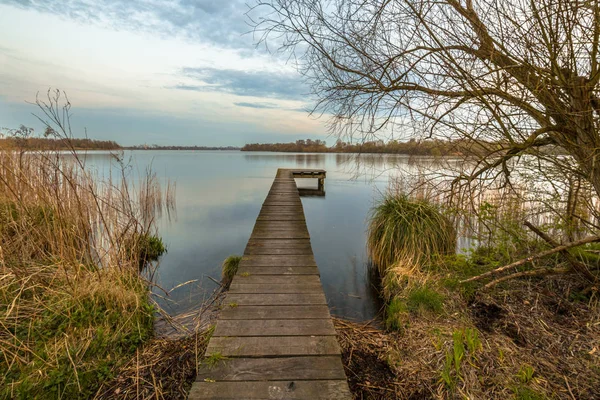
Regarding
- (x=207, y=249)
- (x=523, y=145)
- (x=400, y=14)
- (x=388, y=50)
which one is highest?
(x=400, y=14)

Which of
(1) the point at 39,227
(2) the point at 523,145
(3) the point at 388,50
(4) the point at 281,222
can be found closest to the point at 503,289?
(2) the point at 523,145

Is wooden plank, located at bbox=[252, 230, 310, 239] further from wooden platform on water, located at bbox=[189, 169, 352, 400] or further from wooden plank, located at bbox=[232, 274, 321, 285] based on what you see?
wooden plank, located at bbox=[232, 274, 321, 285]

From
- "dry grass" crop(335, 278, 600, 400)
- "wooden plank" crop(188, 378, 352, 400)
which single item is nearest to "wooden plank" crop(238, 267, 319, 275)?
"dry grass" crop(335, 278, 600, 400)

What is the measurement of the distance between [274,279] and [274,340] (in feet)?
3.58

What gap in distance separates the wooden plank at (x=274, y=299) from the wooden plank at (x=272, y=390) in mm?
924

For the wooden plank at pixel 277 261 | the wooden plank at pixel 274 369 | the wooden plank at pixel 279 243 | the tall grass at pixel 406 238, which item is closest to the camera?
the wooden plank at pixel 274 369

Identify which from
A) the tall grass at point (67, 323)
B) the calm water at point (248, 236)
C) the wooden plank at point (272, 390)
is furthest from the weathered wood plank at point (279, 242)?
the wooden plank at point (272, 390)

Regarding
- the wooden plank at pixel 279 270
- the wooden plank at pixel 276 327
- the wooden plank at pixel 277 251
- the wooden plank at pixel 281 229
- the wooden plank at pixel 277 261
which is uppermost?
the wooden plank at pixel 281 229

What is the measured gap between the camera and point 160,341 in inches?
118

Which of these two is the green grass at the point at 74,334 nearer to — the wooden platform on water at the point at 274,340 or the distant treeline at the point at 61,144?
the wooden platform on water at the point at 274,340

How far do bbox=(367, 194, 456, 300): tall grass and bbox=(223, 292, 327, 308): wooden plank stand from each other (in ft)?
6.39

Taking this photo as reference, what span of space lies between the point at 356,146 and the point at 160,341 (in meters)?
2.95

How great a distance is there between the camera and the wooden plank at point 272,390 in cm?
168

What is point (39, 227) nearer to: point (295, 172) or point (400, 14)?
point (400, 14)
